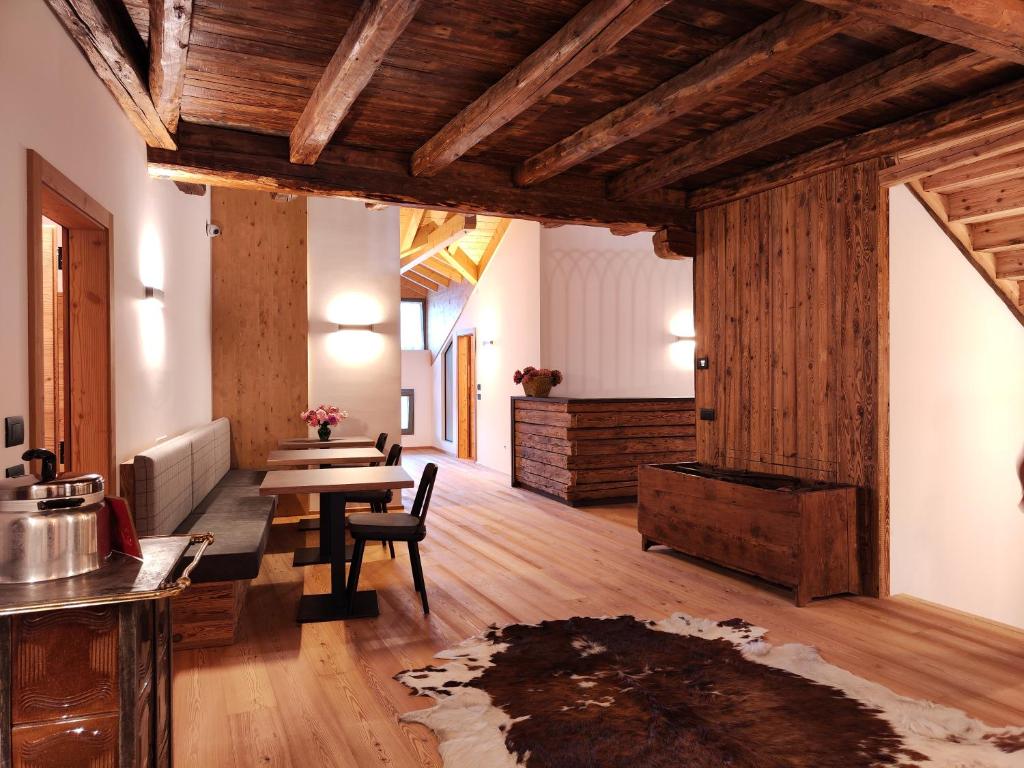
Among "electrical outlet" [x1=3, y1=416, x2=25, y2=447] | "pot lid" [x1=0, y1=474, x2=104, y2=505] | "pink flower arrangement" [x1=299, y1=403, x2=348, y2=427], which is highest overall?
"electrical outlet" [x1=3, y1=416, x2=25, y2=447]

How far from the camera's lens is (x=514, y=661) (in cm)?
330

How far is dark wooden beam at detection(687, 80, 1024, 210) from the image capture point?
3.53 metres

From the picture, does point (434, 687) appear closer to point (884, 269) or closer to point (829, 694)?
point (829, 694)

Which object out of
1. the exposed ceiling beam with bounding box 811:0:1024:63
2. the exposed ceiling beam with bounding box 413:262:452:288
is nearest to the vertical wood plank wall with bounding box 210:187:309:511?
the exposed ceiling beam with bounding box 413:262:452:288

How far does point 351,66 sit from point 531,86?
2.61 feet

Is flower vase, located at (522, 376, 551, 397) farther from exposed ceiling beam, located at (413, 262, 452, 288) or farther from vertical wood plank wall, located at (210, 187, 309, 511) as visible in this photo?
exposed ceiling beam, located at (413, 262, 452, 288)

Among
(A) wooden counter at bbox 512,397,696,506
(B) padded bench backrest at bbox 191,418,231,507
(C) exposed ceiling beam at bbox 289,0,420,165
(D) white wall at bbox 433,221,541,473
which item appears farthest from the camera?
(D) white wall at bbox 433,221,541,473

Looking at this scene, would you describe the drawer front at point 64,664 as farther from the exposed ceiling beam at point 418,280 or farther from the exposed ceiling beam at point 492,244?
the exposed ceiling beam at point 418,280

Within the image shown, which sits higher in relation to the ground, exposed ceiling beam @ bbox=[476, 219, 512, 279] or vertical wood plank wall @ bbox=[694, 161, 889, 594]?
exposed ceiling beam @ bbox=[476, 219, 512, 279]

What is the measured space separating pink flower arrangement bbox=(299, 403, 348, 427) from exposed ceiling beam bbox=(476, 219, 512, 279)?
13.6ft

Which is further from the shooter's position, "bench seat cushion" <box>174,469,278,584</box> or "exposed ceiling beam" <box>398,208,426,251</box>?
"exposed ceiling beam" <box>398,208,426,251</box>

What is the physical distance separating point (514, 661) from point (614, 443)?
4668 millimetres

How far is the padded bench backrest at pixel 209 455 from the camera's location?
4.99m

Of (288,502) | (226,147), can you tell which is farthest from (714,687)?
(288,502)
